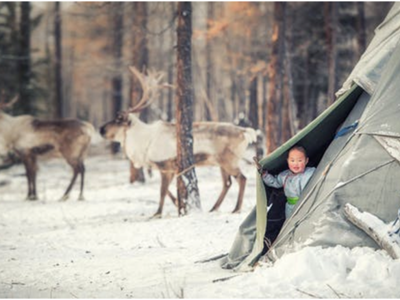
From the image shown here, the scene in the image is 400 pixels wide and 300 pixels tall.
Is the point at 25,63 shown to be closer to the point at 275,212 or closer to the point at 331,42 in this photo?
the point at 331,42

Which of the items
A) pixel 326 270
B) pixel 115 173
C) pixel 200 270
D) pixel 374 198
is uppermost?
pixel 374 198

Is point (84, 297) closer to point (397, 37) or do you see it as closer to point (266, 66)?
point (397, 37)

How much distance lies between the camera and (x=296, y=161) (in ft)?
18.6

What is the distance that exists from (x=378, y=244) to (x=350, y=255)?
30 centimetres

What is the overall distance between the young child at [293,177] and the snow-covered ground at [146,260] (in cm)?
102

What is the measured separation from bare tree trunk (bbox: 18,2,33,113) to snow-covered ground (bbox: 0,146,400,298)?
7.95m

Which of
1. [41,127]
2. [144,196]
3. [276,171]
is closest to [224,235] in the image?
[276,171]

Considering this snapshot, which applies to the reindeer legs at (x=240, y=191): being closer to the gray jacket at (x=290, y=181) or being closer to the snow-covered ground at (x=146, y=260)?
the snow-covered ground at (x=146, y=260)

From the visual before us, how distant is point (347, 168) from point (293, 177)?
0.74 m

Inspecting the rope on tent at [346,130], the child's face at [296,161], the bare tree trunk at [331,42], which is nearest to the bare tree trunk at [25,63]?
the bare tree trunk at [331,42]

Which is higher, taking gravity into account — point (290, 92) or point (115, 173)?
point (290, 92)

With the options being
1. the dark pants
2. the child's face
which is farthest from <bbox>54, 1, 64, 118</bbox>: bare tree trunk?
the child's face

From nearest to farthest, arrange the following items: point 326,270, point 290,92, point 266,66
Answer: point 326,270 → point 290,92 → point 266,66

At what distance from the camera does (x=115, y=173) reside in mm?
19016
